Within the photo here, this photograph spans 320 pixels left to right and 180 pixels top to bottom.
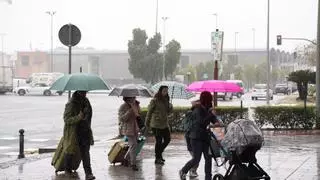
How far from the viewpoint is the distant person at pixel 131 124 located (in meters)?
12.0

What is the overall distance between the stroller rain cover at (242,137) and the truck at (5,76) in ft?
182

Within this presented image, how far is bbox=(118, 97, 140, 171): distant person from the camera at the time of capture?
12.0 m

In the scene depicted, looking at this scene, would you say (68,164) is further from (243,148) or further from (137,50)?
(137,50)

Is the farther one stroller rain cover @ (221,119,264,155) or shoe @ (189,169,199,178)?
shoe @ (189,169,199,178)

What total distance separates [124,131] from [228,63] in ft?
361

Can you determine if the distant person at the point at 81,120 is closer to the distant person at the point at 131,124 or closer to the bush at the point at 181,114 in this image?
the distant person at the point at 131,124

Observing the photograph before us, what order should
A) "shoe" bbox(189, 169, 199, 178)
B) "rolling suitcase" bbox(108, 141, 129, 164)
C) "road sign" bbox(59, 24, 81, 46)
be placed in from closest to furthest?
"shoe" bbox(189, 169, 199, 178)
"rolling suitcase" bbox(108, 141, 129, 164)
"road sign" bbox(59, 24, 81, 46)

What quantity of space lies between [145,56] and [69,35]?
74920 millimetres

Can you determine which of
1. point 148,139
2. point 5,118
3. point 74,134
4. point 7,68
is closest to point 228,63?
point 7,68

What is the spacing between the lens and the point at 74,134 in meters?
11.2

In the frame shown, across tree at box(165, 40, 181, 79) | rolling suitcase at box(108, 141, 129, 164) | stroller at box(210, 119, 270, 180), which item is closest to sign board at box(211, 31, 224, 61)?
rolling suitcase at box(108, 141, 129, 164)

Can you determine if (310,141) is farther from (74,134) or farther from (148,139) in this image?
(74,134)

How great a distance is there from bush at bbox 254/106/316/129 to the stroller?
11162mm

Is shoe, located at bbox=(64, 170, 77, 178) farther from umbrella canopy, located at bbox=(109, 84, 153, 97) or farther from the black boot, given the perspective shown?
umbrella canopy, located at bbox=(109, 84, 153, 97)
